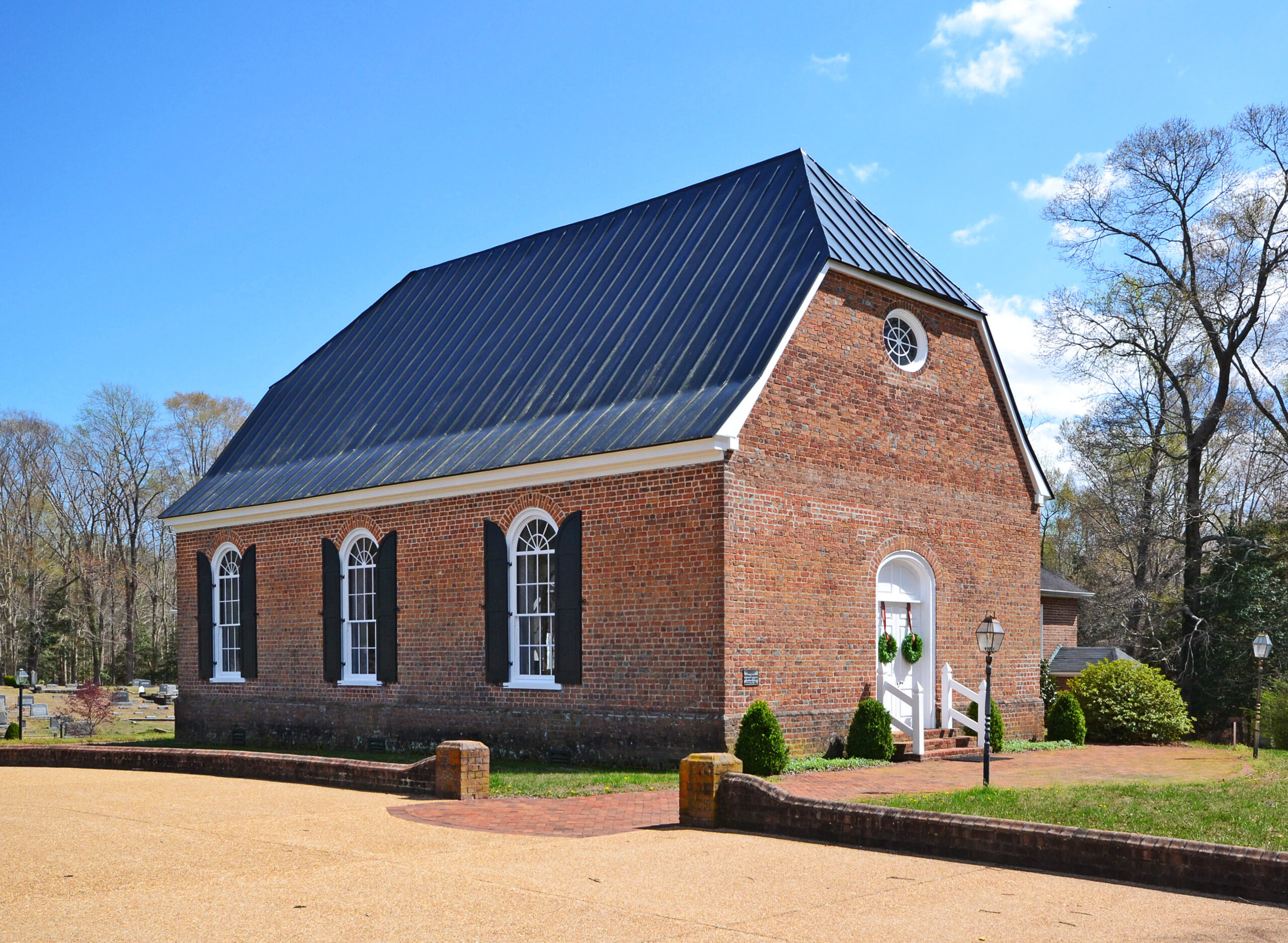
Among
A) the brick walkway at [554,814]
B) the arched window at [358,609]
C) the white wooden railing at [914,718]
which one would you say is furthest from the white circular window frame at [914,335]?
the arched window at [358,609]

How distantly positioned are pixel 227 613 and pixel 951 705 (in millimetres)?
14834

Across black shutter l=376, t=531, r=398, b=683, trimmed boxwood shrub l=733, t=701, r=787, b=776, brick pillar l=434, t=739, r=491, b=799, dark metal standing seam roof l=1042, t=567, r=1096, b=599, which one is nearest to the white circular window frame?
trimmed boxwood shrub l=733, t=701, r=787, b=776

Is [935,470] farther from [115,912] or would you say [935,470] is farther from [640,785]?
[115,912]

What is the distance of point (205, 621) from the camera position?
25.0m

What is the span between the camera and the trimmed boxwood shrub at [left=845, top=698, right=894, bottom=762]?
16641mm

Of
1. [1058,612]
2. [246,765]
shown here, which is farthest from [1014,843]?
[1058,612]

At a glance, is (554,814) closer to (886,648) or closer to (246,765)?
(246,765)

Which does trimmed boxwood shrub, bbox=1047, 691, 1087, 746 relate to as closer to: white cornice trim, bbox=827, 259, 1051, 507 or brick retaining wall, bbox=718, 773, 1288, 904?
white cornice trim, bbox=827, 259, 1051, 507

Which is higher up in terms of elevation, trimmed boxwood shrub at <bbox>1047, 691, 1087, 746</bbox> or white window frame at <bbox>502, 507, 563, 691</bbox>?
white window frame at <bbox>502, 507, 563, 691</bbox>

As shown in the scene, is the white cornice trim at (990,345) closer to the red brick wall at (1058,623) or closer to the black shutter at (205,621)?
the black shutter at (205,621)

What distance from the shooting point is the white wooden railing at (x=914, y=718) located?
1739 cm

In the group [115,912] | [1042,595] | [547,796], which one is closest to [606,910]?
[115,912]

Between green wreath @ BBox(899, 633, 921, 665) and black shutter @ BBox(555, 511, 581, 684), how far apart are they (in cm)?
524

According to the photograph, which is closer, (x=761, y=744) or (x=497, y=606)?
(x=761, y=744)
